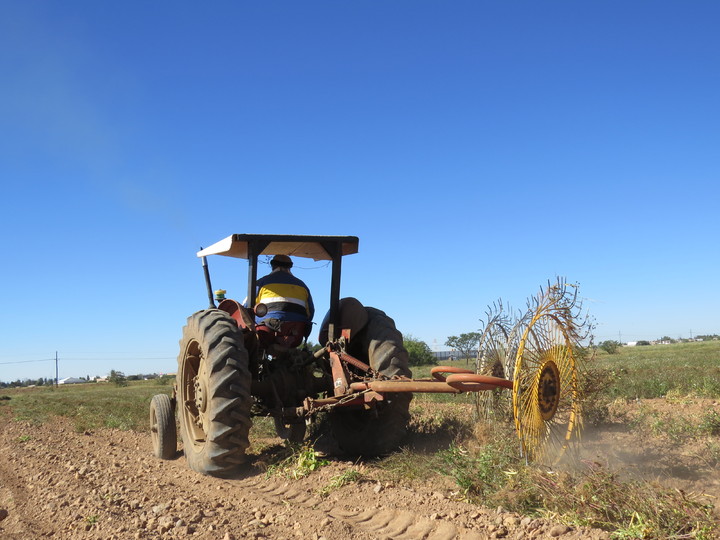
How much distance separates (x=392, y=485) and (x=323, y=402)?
1019mm

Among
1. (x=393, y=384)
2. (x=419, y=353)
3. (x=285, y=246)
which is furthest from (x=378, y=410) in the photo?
(x=419, y=353)

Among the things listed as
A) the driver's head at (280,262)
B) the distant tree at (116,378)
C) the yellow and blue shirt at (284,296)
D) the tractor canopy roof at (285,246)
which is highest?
the tractor canopy roof at (285,246)

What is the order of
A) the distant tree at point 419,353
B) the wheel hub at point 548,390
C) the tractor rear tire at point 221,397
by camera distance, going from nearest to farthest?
1. the wheel hub at point 548,390
2. the tractor rear tire at point 221,397
3. the distant tree at point 419,353

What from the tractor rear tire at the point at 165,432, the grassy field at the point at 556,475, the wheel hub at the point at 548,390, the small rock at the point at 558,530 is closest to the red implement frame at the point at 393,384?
the wheel hub at the point at 548,390

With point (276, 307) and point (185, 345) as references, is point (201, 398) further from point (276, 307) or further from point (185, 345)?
point (276, 307)

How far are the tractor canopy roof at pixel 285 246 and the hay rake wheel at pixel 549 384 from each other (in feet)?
8.11

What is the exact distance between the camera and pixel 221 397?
5.39 meters

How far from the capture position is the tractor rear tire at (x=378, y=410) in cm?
586

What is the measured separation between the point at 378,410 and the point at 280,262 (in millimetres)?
2002

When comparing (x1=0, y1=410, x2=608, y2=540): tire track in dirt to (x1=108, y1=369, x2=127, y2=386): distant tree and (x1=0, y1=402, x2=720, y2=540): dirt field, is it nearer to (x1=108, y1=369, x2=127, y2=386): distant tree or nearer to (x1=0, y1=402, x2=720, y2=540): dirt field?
(x1=0, y1=402, x2=720, y2=540): dirt field

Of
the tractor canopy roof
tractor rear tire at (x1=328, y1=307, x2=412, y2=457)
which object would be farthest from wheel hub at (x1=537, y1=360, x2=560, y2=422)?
the tractor canopy roof

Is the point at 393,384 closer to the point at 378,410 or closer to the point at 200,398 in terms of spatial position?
the point at 378,410

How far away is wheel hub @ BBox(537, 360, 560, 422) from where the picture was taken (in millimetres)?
4723

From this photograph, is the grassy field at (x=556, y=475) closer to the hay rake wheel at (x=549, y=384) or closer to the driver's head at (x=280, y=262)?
the hay rake wheel at (x=549, y=384)
